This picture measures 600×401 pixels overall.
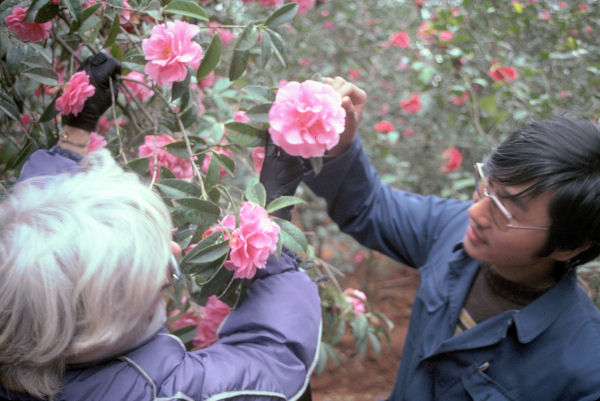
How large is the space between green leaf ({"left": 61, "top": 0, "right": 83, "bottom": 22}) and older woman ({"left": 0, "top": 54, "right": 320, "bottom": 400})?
0.33 metres

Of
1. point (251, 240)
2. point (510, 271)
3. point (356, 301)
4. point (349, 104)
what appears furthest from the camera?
point (356, 301)

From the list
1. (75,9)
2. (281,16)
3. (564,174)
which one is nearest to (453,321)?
(564,174)

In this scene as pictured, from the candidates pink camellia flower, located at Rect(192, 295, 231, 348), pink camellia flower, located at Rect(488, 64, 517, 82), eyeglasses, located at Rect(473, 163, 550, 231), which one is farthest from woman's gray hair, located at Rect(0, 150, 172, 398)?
pink camellia flower, located at Rect(488, 64, 517, 82)

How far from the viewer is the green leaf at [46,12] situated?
35.5 inches

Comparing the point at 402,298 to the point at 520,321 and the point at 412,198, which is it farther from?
the point at 520,321

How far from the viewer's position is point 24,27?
3.10 feet

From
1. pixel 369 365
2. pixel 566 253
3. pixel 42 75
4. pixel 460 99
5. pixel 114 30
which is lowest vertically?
pixel 369 365

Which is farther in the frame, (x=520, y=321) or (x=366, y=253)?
(x=366, y=253)

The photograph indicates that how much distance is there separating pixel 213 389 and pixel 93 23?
80 cm

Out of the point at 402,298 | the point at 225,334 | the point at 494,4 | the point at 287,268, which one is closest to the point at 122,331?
the point at 225,334

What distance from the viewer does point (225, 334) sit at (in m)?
0.85

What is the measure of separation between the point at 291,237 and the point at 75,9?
0.64 metres

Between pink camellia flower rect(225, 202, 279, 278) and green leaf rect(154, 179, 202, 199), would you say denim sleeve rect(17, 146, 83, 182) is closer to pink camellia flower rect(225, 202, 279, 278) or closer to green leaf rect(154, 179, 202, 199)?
green leaf rect(154, 179, 202, 199)

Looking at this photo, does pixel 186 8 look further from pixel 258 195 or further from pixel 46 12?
pixel 258 195
